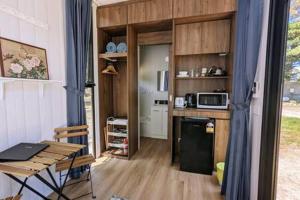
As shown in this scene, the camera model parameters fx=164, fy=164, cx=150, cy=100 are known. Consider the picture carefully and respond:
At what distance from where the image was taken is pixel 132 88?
126 inches

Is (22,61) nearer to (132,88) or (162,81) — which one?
(132,88)

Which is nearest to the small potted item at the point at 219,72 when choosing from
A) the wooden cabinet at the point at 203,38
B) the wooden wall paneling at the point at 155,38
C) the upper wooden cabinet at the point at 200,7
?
the wooden cabinet at the point at 203,38

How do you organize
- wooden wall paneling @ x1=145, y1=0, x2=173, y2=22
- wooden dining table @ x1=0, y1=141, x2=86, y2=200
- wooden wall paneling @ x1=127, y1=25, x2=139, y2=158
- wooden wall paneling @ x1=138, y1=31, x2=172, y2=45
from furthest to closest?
wooden wall paneling @ x1=138, y1=31, x2=172, y2=45, wooden wall paneling @ x1=127, y1=25, x2=139, y2=158, wooden wall paneling @ x1=145, y1=0, x2=173, y2=22, wooden dining table @ x1=0, y1=141, x2=86, y2=200

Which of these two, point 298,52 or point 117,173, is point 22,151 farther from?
point 298,52

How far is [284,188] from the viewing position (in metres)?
1.48

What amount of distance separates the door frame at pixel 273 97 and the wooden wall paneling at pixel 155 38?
196cm

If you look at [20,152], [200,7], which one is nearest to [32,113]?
[20,152]

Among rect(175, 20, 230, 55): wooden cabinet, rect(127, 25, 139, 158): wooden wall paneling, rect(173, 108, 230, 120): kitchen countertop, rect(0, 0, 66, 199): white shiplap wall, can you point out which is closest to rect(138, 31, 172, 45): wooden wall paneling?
rect(127, 25, 139, 158): wooden wall paneling

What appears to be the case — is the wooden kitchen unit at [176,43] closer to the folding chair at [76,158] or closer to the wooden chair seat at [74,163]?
the folding chair at [76,158]

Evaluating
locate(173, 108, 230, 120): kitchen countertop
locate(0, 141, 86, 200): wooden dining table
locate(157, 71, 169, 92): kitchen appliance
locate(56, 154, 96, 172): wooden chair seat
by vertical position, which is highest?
locate(157, 71, 169, 92): kitchen appliance

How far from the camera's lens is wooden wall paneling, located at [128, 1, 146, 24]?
281 cm

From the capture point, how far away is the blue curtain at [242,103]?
5.67 feet

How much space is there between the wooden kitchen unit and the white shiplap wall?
96cm

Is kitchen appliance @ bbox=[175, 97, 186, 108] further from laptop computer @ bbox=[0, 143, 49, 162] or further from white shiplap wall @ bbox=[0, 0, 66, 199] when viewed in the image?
laptop computer @ bbox=[0, 143, 49, 162]
